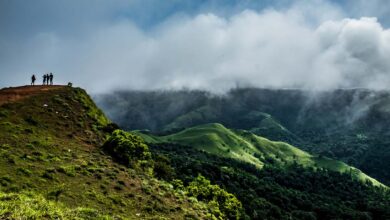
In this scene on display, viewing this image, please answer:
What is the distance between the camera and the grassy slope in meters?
41.2

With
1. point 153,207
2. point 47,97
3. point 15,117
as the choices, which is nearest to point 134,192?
point 153,207

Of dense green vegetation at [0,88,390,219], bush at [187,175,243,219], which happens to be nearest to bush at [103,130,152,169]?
dense green vegetation at [0,88,390,219]

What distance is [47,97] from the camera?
8050 centimetres

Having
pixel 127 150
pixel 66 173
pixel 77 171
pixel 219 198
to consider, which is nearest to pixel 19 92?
pixel 127 150

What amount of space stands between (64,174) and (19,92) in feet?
119

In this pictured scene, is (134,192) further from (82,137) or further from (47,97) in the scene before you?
(47,97)

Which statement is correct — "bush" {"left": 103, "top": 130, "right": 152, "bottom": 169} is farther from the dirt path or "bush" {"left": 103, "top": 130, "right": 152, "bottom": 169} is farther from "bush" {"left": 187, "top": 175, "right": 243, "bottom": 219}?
the dirt path

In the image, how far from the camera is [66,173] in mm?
52719

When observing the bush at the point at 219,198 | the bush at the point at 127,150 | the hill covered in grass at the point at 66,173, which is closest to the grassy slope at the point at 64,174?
the hill covered in grass at the point at 66,173

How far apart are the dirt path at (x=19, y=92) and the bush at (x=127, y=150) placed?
2015 centimetres

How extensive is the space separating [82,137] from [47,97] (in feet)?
49.9

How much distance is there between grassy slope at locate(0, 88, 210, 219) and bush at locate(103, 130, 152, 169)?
8.38 ft

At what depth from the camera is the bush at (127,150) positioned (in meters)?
68.6

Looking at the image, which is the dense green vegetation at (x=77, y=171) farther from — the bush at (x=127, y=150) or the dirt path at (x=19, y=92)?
the dirt path at (x=19, y=92)
